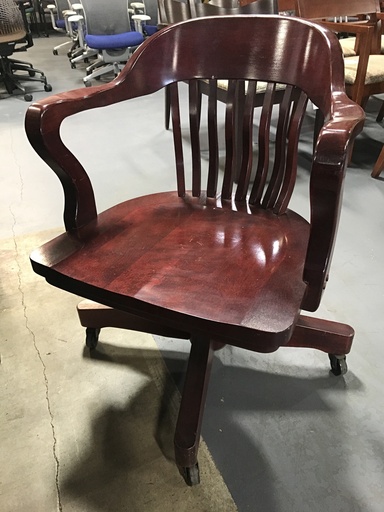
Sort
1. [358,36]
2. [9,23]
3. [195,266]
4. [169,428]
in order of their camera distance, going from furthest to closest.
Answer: [9,23] → [358,36] → [169,428] → [195,266]

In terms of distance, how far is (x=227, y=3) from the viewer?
6.68 ft

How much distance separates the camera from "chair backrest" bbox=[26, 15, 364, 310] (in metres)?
0.83

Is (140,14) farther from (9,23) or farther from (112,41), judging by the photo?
(9,23)

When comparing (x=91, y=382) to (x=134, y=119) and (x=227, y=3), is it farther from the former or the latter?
(x=134, y=119)

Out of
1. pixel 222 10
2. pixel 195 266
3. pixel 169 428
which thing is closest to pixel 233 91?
pixel 195 266

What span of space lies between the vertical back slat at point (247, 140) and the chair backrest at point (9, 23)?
3285 millimetres

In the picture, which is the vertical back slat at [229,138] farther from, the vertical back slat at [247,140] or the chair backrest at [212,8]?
the chair backrest at [212,8]

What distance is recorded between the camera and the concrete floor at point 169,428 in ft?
3.01

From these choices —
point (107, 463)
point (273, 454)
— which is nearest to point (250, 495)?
point (273, 454)

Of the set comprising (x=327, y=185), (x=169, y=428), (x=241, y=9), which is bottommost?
(x=169, y=428)

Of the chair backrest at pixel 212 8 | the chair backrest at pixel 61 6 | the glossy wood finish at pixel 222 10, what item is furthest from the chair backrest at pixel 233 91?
the chair backrest at pixel 61 6

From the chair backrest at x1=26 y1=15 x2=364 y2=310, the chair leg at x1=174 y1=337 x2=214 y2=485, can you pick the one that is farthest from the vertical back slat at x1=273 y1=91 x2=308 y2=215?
the chair leg at x1=174 y1=337 x2=214 y2=485

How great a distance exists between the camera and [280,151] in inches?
40.4

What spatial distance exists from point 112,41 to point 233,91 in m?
3.26
